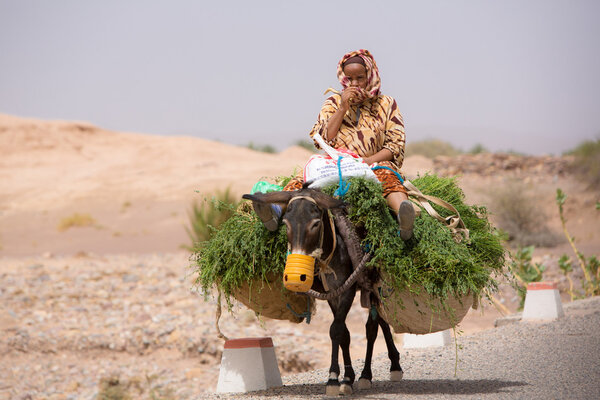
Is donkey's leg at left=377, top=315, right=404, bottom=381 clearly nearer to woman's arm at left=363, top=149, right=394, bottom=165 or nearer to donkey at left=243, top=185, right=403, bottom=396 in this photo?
donkey at left=243, top=185, right=403, bottom=396

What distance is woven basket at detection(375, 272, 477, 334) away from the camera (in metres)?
5.75

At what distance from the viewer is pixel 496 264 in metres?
6.33

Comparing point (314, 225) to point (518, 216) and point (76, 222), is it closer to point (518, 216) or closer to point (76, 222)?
point (518, 216)

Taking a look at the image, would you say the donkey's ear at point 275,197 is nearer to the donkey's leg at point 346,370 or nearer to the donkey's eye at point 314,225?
the donkey's eye at point 314,225

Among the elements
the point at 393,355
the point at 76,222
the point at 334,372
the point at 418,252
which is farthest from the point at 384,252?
the point at 76,222

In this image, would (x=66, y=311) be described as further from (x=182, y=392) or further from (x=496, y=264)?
(x=496, y=264)

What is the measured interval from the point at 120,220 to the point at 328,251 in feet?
104

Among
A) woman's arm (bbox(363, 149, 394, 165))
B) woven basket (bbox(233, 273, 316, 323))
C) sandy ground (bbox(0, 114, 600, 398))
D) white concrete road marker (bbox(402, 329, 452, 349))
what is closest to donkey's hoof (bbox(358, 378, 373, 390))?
woven basket (bbox(233, 273, 316, 323))

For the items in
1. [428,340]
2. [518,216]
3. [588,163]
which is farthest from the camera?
[588,163]

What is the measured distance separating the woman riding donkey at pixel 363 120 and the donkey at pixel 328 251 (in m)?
0.53

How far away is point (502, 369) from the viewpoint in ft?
24.1

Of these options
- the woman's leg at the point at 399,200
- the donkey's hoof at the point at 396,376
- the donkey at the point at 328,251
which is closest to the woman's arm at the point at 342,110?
the woman's leg at the point at 399,200

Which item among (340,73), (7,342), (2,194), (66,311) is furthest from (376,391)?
(2,194)

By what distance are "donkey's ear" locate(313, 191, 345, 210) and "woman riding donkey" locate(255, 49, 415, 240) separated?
55cm
